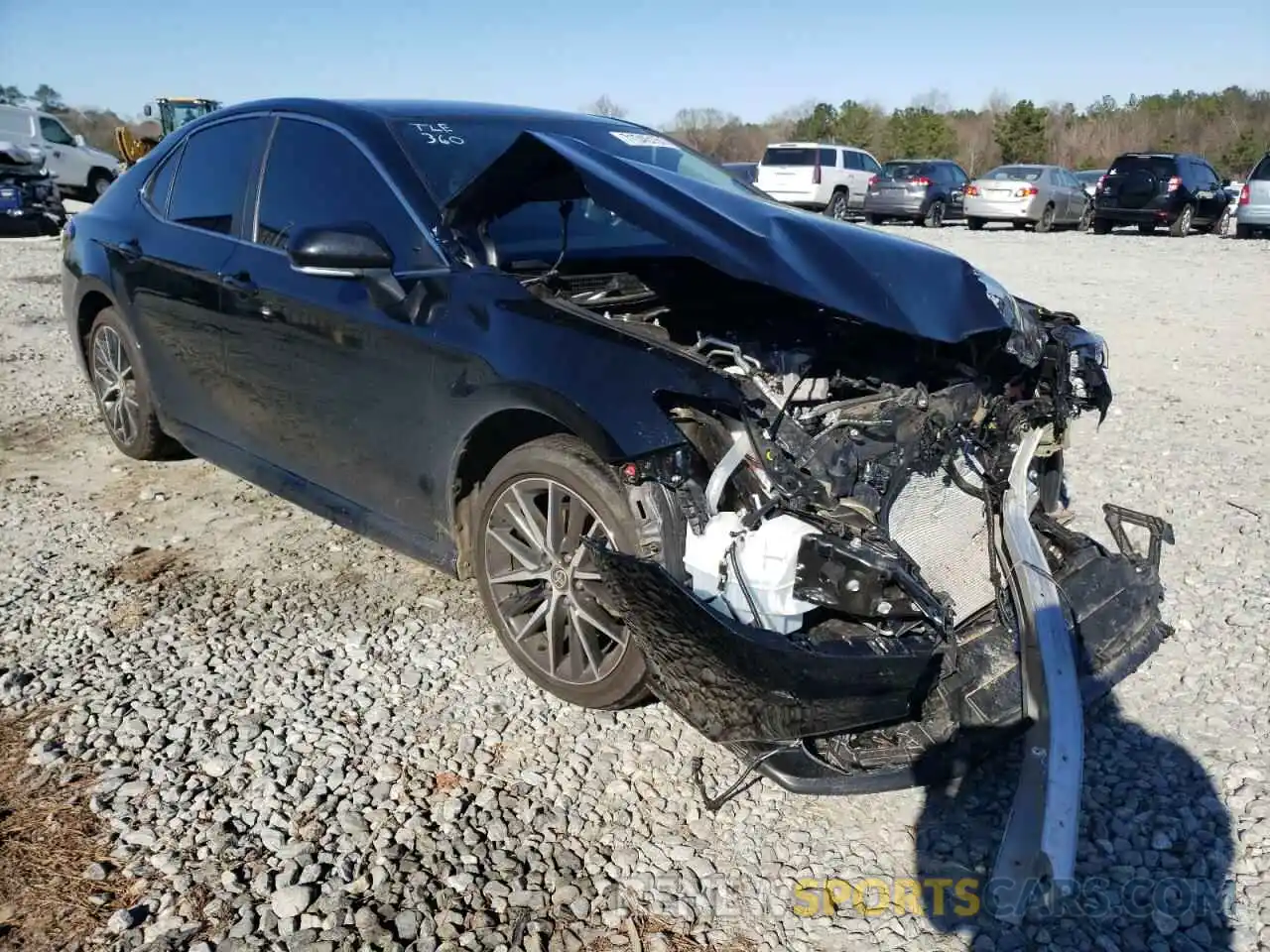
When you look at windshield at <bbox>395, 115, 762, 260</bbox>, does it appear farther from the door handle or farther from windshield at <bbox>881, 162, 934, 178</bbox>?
windshield at <bbox>881, 162, 934, 178</bbox>

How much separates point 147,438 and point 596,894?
3703 millimetres

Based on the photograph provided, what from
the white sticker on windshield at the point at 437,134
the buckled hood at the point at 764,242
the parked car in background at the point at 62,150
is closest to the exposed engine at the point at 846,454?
the buckled hood at the point at 764,242

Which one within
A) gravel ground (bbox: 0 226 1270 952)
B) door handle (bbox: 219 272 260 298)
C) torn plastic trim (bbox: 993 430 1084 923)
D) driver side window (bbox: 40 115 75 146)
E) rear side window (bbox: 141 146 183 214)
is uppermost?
driver side window (bbox: 40 115 75 146)

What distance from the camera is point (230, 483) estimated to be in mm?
5012

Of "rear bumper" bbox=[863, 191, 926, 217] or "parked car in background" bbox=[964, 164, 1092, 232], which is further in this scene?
"rear bumper" bbox=[863, 191, 926, 217]

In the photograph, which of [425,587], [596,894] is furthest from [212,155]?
[596,894]

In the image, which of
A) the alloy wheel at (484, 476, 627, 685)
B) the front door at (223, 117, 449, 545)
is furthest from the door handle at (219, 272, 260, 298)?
the alloy wheel at (484, 476, 627, 685)

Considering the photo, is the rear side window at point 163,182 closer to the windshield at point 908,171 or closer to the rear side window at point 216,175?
the rear side window at point 216,175

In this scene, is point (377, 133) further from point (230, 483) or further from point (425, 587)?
point (230, 483)

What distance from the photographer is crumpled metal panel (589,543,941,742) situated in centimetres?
232

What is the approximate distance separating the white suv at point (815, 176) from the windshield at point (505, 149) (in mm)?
19237

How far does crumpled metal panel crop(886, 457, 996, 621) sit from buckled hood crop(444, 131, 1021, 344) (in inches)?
20.0

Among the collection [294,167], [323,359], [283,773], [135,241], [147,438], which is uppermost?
[294,167]

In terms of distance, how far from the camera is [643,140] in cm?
438
